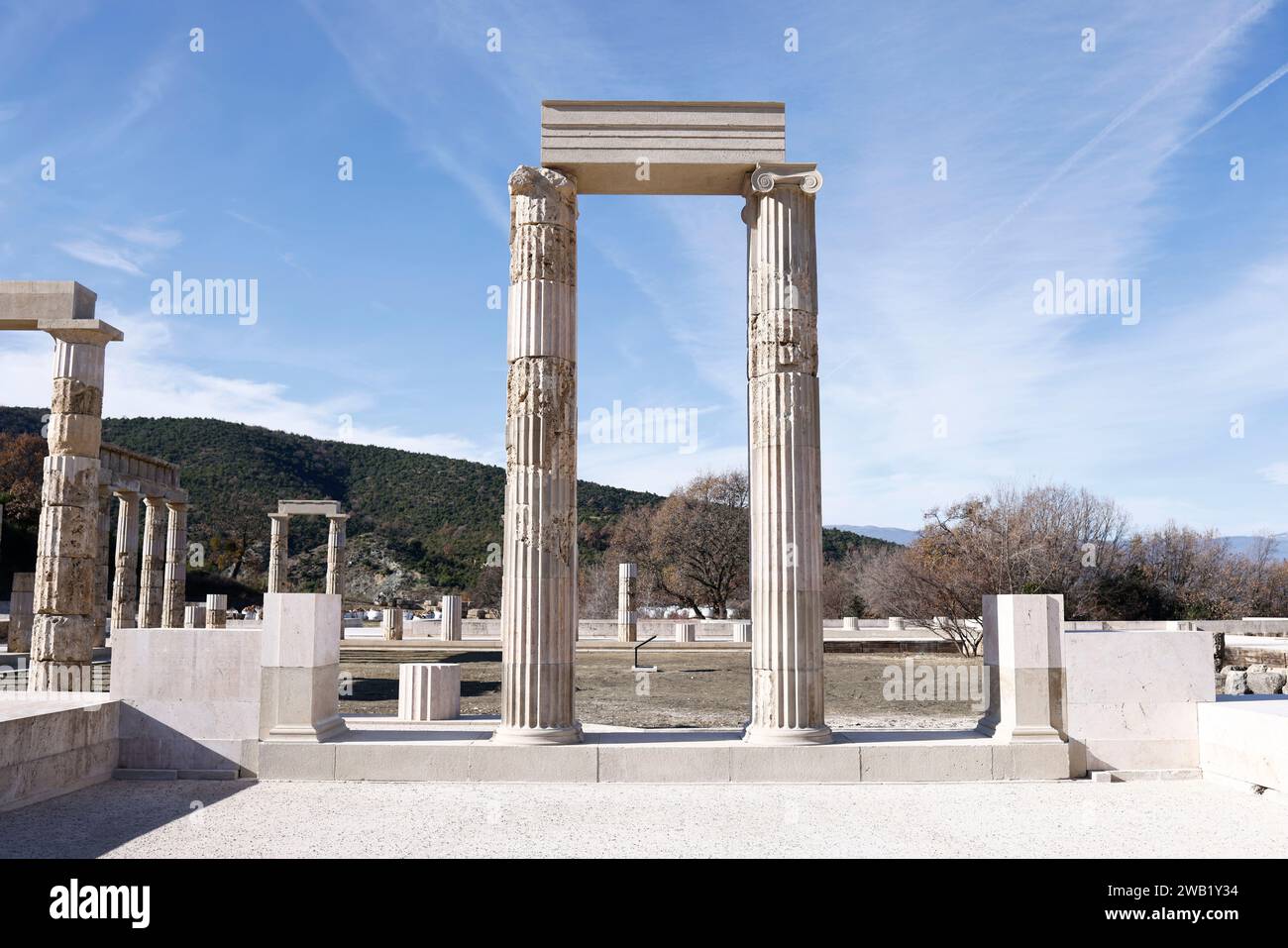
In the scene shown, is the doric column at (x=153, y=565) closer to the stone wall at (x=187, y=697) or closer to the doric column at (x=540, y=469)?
the stone wall at (x=187, y=697)

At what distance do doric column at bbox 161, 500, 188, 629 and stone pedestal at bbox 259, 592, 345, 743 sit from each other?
23.7 meters

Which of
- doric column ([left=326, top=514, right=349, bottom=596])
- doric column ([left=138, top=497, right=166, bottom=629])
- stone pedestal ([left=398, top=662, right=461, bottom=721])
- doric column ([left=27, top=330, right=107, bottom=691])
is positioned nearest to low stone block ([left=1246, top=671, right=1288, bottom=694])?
stone pedestal ([left=398, top=662, right=461, bottom=721])

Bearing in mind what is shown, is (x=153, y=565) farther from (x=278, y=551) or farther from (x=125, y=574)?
(x=278, y=551)

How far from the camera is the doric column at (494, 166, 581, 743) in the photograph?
1017cm

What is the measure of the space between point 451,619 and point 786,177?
28.7 m

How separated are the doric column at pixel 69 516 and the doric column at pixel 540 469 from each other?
10031 mm

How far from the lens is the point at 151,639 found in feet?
33.7

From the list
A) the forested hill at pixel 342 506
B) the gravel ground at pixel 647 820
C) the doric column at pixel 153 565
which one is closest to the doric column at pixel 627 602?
the forested hill at pixel 342 506

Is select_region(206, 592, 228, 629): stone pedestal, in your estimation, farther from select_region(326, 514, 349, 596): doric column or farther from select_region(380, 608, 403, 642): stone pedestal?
select_region(380, 608, 403, 642): stone pedestal

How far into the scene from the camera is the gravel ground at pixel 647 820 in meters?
7.03

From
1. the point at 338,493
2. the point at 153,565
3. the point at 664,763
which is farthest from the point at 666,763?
the point at 338,493
